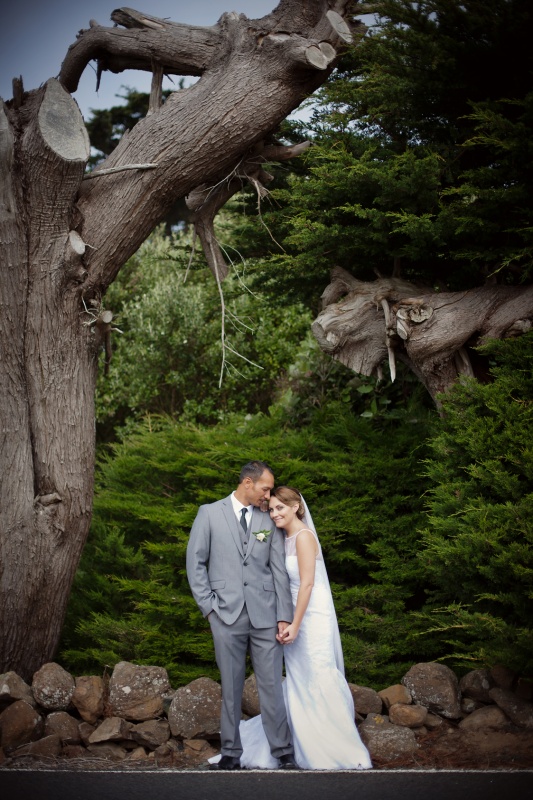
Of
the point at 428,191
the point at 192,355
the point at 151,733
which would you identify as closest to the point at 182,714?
the point at 151,733

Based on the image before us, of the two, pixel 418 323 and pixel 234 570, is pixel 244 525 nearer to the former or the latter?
pixel 234 570

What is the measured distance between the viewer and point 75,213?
6945 millimetres

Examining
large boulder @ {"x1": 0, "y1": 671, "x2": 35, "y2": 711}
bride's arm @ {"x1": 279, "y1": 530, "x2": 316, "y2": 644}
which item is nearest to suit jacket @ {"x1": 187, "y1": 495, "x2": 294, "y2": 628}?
bride's arm @ {"x1": 279, "y1": 530, "x2": 316, "y2": 644}

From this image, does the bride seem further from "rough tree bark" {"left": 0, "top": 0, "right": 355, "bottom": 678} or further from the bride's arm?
"rough tree bark" {"left": 0, "top": 0, "right": 355, "bottom": 678}

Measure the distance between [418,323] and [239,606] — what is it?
3235 millimetres

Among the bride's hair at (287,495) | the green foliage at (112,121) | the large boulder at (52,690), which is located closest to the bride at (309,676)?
the bride's hair at (287,495)

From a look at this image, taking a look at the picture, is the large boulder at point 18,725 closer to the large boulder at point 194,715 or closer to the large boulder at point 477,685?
the large boulder at point 194,715

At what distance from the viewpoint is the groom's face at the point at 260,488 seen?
555cm

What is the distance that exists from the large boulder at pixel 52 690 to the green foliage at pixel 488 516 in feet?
10.0

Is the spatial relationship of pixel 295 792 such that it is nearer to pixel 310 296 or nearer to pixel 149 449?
pixel 149 449

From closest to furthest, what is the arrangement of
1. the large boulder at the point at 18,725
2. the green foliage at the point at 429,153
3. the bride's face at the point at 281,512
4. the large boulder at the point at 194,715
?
the bride's face at the point at 281,512 < the large boulder at the point at 18,725 < the large boulder at the point at 194,715 < the green foliage at the point at 429,153

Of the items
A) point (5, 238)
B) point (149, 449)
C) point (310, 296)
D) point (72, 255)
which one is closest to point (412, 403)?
point (310, 296)

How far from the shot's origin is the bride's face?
221 inches

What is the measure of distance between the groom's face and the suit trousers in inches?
32.2
